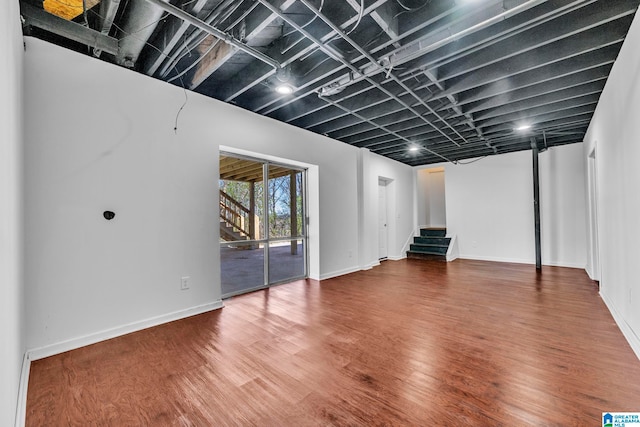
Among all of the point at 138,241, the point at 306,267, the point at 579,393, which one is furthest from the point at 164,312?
the point at 579,393

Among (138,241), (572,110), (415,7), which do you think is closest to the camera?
(415,7)

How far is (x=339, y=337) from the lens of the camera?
2715mm

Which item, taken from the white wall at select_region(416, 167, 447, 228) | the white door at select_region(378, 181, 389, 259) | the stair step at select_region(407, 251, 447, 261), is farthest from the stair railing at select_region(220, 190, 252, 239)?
the white wall at select_region(416, 167, 447, 228)

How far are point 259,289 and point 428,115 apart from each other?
12.8 ft

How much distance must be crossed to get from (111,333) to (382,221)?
597 centimetres

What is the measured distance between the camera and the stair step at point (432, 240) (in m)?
7.61

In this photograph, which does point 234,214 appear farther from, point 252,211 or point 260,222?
point 260,222

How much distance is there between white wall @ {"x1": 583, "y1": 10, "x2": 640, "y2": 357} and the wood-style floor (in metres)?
0.34

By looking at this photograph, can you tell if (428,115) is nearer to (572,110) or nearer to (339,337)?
(572,110)

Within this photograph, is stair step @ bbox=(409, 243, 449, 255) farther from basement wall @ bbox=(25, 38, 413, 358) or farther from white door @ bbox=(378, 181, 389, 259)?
basement wall @ bbox=(25, 38, 413, 358)

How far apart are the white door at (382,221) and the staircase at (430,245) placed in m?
0.83

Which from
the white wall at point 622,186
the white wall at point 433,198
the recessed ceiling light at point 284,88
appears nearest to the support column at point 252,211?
the recessed ceiling light at point 284,88

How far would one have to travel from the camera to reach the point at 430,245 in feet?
25.1

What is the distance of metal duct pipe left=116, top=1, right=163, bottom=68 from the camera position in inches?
87.6
